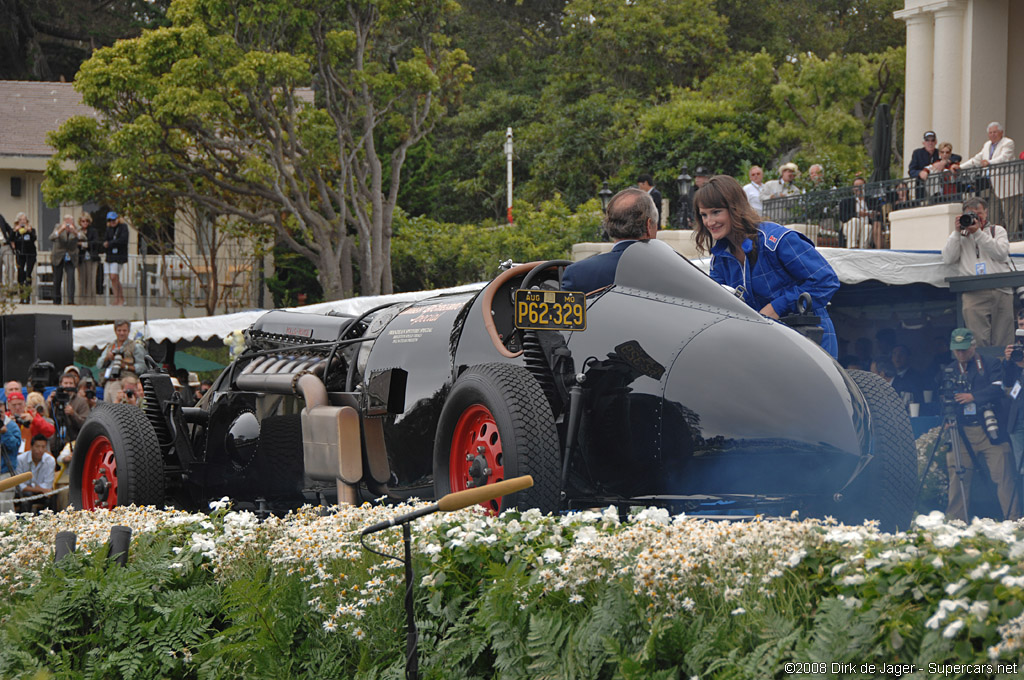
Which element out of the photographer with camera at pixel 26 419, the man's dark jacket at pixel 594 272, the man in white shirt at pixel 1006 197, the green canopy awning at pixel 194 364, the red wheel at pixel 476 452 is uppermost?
the man in white shirt at pixel 1006 197

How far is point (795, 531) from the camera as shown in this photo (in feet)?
11.2

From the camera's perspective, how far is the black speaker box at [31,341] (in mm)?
17656

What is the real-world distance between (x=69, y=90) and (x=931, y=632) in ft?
122

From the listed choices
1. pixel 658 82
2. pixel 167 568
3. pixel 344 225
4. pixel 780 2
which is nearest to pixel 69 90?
pixel 344 225

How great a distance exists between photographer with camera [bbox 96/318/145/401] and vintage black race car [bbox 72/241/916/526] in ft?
25.2

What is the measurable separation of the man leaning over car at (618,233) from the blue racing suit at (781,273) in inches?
19.7

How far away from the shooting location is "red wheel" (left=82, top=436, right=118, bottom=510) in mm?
7324

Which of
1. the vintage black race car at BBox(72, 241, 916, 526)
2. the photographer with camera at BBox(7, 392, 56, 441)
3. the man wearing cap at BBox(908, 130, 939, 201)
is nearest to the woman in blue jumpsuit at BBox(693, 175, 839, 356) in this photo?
the vintage black race car at BBox(72, 241, 916, 526)

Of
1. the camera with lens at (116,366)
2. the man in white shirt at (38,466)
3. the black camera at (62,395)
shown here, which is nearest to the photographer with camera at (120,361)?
the camera with lens at (116,366)

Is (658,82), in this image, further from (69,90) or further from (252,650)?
(252,650)

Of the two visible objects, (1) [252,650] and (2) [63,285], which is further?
(2) [63,285]

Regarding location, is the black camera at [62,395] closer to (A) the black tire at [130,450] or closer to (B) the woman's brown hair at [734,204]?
(A) the black tire at [130,450]

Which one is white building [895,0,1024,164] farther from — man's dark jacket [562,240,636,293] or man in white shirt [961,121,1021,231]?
man's dark jacket [562,240,636,293]

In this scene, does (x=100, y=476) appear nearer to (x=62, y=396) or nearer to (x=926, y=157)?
(x=62, y=396)
